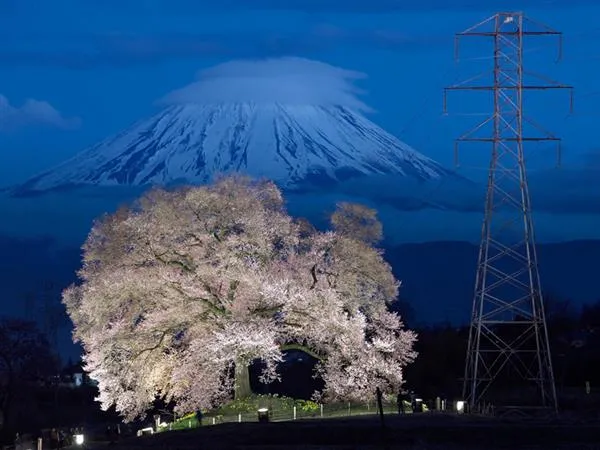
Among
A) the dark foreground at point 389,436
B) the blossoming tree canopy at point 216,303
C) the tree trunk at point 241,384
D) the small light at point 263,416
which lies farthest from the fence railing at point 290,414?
the dark foreground at point 389,436

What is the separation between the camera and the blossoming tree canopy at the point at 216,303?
41.3 metres

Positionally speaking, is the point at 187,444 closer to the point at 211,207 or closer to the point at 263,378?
the point at 263,378

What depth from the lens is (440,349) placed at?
73438 millimetres

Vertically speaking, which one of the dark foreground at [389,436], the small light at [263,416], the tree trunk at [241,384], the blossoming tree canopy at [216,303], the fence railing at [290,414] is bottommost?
the dark foreground at [389,436]

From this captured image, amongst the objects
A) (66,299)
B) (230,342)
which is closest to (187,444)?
(230,342)

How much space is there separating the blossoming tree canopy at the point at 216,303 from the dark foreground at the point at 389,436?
6.89m

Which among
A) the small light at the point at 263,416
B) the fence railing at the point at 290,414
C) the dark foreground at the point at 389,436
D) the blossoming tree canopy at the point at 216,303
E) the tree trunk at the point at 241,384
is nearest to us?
the dark foreground at the point at 389,436

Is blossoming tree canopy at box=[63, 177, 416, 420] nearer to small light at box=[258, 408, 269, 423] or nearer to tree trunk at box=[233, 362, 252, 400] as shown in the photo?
tree trunk at box=[233, 362, 252, 400]

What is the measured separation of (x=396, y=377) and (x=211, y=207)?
9869mm

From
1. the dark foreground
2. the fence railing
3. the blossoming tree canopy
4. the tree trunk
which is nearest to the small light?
the fence railing

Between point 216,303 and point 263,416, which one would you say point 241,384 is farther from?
point 263,416

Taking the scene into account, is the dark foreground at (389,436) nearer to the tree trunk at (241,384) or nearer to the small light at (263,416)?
the small light at (263,416)

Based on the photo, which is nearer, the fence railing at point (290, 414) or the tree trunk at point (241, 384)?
the fence railing at point (290, 414)

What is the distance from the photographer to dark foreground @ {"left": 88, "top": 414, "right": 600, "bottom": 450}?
2972cm
